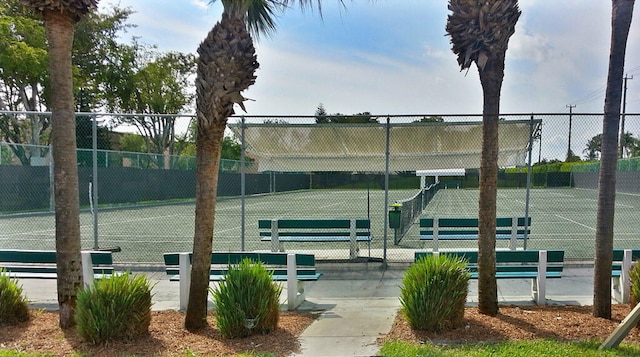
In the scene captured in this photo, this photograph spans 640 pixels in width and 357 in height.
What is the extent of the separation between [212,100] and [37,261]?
12.6 feet

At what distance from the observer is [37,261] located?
6203 millimetres

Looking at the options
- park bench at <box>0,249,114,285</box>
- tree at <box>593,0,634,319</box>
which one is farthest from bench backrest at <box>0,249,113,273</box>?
tree at <box>593,0,634,319</box>

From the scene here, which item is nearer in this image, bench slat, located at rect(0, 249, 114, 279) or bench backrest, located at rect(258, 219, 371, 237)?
bench slat, located at rect(0, 249, 114, 279)

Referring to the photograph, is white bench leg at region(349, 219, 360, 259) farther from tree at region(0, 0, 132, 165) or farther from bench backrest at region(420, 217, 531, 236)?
tree at region(0, 0, 132, 165)

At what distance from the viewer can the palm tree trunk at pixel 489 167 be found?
5.18 metres

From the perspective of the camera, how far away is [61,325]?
16.5ft

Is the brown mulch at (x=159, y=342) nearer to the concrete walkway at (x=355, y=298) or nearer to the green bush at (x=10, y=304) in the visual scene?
the green bush at (x=10, y=304)

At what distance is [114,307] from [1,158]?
18025mm

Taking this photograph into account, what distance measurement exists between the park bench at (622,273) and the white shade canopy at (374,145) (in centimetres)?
266

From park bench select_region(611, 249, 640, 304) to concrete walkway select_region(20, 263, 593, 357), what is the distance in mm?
397

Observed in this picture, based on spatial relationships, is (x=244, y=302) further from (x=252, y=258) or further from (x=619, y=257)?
(x=619, y=257)

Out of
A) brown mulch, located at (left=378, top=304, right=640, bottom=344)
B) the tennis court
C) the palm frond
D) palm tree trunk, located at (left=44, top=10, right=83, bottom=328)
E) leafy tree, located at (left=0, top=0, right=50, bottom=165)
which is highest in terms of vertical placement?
leafy tree, located at (left=0, top=0, right=50, bottom=165)

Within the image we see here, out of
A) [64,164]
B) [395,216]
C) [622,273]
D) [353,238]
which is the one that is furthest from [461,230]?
[64,164]

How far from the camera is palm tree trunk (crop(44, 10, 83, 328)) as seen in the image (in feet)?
16.0
